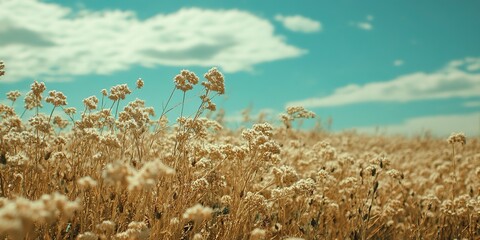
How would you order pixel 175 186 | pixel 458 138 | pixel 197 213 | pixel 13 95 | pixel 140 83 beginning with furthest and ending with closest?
pixel 13 95, pixel 458 138, pixel 140 83, pixel 175 186, pixel 197 213

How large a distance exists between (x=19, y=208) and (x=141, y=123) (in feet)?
11.4

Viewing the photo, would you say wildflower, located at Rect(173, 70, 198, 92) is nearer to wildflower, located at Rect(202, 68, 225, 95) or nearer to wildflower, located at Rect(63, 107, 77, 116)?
wildflower, located at Rect(202, 68, 225, 95)

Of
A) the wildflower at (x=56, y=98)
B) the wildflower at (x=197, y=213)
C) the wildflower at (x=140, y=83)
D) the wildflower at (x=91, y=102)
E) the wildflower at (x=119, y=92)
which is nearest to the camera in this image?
the wildflower at (x=197, y=213)

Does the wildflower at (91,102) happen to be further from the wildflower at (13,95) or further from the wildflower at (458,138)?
the wildflower at (458,138)

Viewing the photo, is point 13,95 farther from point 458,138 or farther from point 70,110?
point 458,138

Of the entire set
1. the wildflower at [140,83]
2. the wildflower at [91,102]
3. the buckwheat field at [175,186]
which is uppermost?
the wildflower at [140,83]

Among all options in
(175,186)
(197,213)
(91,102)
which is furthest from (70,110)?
(197,213)

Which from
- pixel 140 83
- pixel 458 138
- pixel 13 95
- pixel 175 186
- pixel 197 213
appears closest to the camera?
pixel 197 213

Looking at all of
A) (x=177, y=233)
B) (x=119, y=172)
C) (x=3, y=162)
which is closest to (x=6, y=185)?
(x=3, y=162)

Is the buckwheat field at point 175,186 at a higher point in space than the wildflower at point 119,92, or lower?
lower

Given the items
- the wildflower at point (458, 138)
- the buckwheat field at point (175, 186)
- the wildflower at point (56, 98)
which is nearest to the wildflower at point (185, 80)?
the buckwheat field at point (175, 186)

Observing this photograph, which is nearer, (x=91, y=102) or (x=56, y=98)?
(x=56, y=98)

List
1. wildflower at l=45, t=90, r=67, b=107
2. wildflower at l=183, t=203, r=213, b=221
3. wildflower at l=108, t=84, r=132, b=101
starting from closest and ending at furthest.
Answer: wildflower at l=183, t=203, r=213, b=221 < wildflower at l=45, t=90, r=67, b=107 < wildflower at l=108, t=84, r=132, b=101

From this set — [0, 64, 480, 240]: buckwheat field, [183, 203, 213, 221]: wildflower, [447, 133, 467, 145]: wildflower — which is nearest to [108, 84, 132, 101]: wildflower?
[0, 64, 480, 240]: buckwheat field
